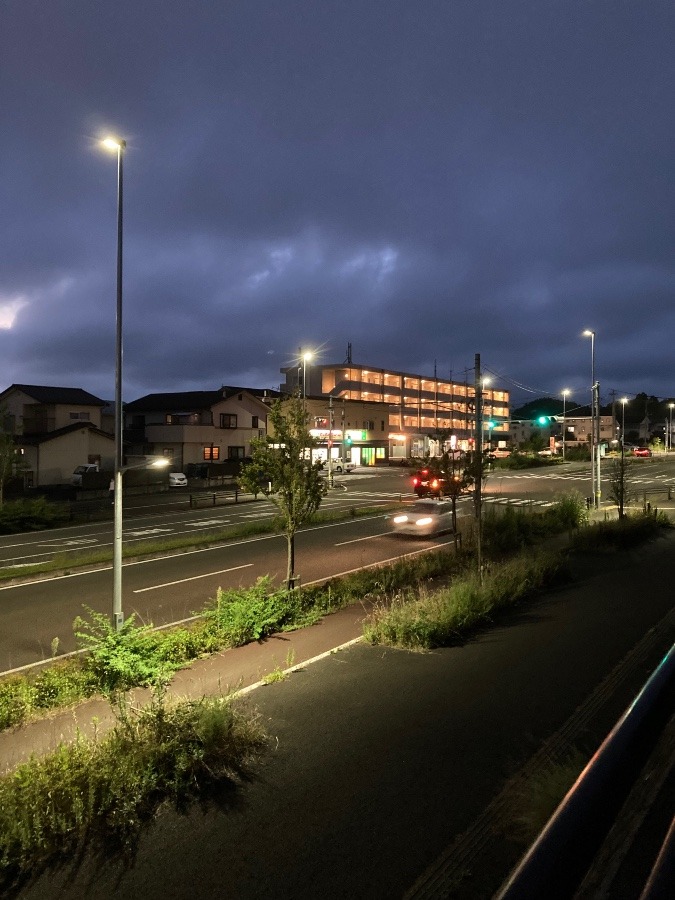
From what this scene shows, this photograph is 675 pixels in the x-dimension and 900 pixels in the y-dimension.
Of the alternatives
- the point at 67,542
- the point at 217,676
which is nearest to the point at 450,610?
the point at 217,676

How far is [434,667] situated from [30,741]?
5060 mm

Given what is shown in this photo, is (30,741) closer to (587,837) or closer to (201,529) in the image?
(587,837)

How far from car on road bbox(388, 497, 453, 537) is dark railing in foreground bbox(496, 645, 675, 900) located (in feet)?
73.9

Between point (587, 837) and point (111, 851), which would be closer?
point (587, 837)

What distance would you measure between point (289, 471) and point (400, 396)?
84596 mm

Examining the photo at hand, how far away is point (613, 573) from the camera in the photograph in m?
15.8

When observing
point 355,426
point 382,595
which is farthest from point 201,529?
point 355,426

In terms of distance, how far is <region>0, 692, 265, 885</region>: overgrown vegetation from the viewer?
4.67 m

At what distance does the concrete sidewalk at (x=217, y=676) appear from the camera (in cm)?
686

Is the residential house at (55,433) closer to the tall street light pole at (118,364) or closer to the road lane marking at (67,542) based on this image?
the road lane marking at (67,542)

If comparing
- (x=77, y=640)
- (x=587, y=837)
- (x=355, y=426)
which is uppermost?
(x=355, y=426)

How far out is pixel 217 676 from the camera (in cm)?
893

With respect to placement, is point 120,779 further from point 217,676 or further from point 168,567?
point 168,567

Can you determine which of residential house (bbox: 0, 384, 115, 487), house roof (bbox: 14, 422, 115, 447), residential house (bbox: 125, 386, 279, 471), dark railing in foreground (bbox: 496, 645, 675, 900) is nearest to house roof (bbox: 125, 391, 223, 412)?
residential house (bbox: 125, 386, 279, 471)
